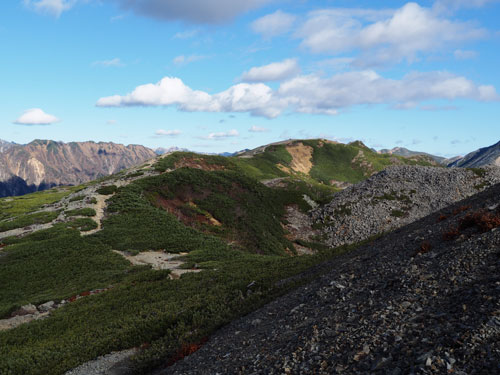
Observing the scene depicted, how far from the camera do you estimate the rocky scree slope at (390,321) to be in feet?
28.1

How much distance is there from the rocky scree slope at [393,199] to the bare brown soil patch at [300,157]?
312ft

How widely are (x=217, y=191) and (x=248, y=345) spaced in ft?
193

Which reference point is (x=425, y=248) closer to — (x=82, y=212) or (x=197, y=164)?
(x=82, y=212)

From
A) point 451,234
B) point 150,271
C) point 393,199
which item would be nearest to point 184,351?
point 451,234

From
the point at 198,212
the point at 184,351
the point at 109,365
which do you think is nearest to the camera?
the point at 184,351

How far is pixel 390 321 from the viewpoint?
10617mm

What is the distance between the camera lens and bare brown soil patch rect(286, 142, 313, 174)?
17575cm

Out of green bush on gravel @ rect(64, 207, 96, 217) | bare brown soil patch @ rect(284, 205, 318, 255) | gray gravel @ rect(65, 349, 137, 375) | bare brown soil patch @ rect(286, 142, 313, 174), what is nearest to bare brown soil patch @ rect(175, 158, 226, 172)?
bare brown soil patch @ rect(284, 205, 318, 255)

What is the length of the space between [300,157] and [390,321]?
584 ft

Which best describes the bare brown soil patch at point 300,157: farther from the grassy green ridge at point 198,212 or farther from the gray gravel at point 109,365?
the gray gravel at point 109,365

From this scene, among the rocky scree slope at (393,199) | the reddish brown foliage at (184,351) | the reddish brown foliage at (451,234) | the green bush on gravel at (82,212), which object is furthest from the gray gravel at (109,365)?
the rocky scree slope at (393,199)

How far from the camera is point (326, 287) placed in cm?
1616

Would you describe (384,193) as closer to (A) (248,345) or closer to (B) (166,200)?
(B) (166,200)

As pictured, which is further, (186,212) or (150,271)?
(186,212)
